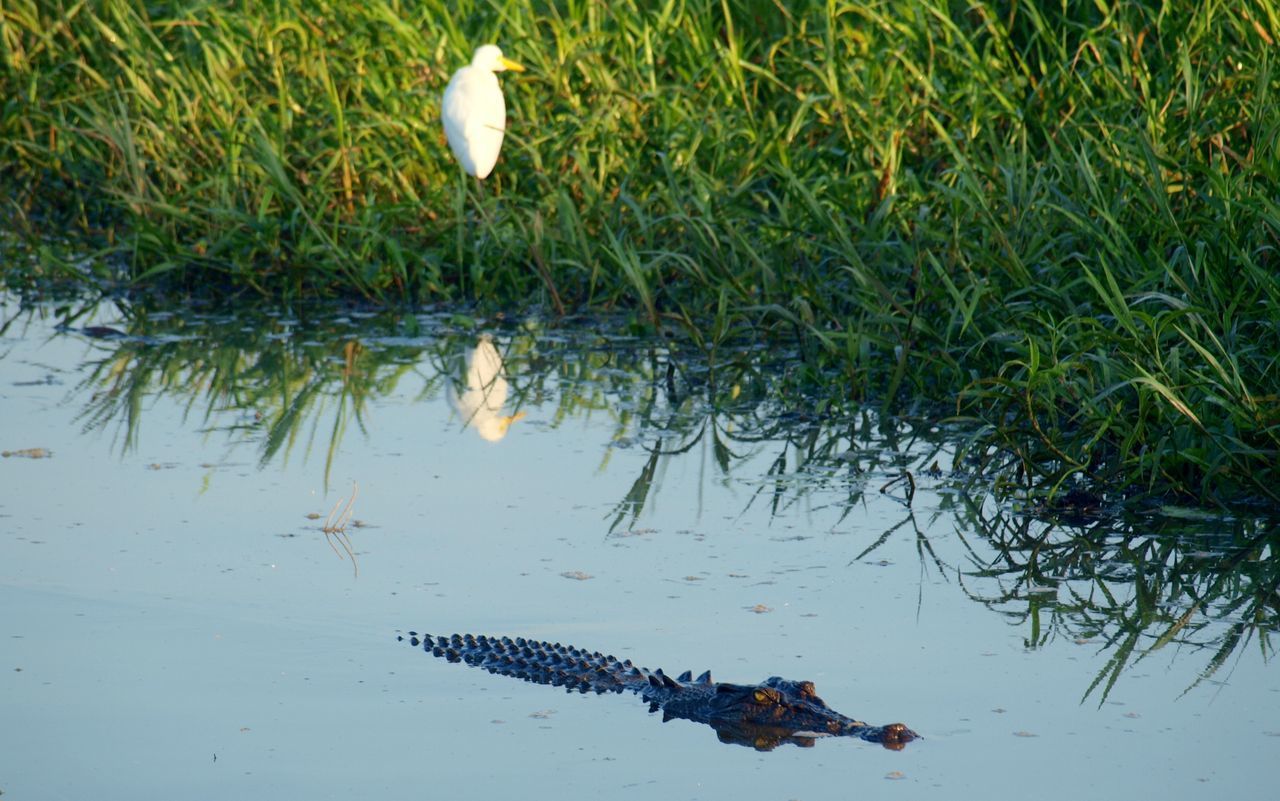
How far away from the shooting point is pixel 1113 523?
176 inches

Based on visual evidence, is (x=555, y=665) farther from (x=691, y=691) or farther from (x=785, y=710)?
(x=785, y=710)

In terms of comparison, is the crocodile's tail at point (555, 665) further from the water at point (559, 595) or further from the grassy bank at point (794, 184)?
the grassy bank at point (794, 184)

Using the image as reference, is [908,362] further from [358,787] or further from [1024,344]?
[358,787]

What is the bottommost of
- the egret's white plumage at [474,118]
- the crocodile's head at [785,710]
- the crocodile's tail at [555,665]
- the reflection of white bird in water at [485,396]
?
the crocodile's head at [785,710]

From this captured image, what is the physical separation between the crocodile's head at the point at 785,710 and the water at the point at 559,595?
52 mm

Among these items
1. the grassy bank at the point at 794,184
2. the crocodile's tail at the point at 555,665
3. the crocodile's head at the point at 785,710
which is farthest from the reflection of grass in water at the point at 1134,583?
the crocodile's tail at the point at 555,665

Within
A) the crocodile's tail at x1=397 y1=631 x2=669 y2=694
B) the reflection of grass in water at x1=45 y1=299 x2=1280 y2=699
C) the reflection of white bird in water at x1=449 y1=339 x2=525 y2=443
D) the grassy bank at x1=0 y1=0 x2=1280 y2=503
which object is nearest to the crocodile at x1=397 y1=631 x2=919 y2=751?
the crocodile's tail at x1=397 y1=631 x2=669 y2=694

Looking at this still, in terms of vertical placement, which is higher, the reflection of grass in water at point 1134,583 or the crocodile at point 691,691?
the reflection of grass in water at point 1134,583

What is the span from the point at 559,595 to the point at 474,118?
3222 mm

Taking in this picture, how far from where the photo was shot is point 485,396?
19.7 feet

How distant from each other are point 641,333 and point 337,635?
3.00 m

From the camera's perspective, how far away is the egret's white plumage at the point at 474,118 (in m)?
6.91

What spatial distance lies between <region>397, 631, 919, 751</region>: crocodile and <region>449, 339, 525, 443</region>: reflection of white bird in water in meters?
1.87

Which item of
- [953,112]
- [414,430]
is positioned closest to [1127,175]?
[953,112]
